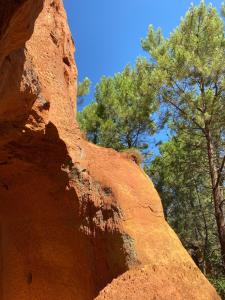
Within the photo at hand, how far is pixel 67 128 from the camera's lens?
616 centimetres

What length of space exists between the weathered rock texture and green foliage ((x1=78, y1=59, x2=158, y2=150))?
35.2 feet

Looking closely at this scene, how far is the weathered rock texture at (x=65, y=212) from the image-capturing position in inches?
204

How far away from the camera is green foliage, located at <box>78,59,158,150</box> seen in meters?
17.9

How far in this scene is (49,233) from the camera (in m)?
6.23

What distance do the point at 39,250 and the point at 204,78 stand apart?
8.88 m

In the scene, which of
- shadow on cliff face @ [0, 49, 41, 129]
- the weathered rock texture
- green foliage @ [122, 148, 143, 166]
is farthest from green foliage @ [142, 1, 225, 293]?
shadow on cliff face @ [0, 49, 41, 129]

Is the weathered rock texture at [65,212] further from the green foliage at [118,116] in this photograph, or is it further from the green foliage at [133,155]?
the green foliage at [118,116]

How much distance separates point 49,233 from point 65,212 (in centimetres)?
48

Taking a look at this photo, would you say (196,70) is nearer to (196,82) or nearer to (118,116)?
(196,82)

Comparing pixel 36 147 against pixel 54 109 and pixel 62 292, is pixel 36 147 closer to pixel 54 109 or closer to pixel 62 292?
pixel 54 109

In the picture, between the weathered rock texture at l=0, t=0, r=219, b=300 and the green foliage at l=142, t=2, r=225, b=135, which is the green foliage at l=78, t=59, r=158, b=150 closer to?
the green foliage at l=142, t=2, r=225, b=135

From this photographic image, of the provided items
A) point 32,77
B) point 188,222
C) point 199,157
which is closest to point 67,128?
point 32,77

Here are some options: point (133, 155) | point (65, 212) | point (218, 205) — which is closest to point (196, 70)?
point (218, 205)

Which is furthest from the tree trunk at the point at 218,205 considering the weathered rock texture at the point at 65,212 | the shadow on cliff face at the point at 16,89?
the shadow on cliff face at the point at 16,89
